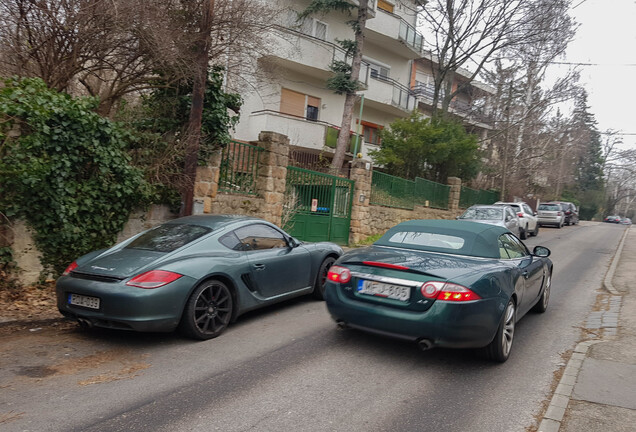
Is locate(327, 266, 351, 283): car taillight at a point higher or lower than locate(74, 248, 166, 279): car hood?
higher

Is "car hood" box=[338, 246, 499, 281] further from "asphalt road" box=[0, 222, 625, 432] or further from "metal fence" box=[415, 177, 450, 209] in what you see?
"metal fence" box=[415, 177, 450, 209]

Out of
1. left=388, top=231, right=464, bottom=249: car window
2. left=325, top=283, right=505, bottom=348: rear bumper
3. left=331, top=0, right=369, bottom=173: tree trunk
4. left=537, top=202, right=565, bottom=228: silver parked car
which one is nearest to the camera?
left=325, top=283, right=505, bottom=348: rear bumper

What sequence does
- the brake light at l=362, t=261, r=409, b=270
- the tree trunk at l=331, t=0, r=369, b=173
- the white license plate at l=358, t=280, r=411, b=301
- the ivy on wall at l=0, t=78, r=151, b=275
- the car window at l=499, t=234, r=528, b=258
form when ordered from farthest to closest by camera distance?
the tree trunk at l=331, t=0, r=369, b=173 < the ivy on wall at l=0, t=78, r=151, b=275 < the car window at l=499, t=234, r=528, b=258 < the brake light at l=362, t=261, r=409, b=270 < the white license plate at l=358, t=280, r=411, b=301

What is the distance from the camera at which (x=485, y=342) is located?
4.23 meters

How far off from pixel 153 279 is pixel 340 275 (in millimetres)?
1931

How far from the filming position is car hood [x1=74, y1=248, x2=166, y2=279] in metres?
4.61

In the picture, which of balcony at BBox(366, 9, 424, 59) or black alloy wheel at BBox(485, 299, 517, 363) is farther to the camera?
balcony at BBox(366, 9, 424, 59)

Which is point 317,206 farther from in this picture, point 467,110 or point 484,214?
point 467,110

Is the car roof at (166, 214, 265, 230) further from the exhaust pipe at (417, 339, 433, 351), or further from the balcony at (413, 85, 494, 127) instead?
the balcony at (413, 85, 494, 127)

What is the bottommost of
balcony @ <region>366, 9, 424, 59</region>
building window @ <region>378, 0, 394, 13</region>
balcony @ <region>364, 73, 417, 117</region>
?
balcony @ <region>364, 73, 417, 117</region>

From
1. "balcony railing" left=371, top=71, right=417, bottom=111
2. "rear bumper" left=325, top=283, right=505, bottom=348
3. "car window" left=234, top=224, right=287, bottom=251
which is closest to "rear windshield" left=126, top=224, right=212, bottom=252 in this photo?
"car window" left=234, top=224, right=287, bottom=251

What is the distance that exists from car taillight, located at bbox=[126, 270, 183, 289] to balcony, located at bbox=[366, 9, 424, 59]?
70.2 ft

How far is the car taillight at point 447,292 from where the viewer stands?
408 cm

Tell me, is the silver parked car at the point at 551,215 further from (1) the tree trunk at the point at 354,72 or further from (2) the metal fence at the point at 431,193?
(1) the tree trunk at the point at 354,72
